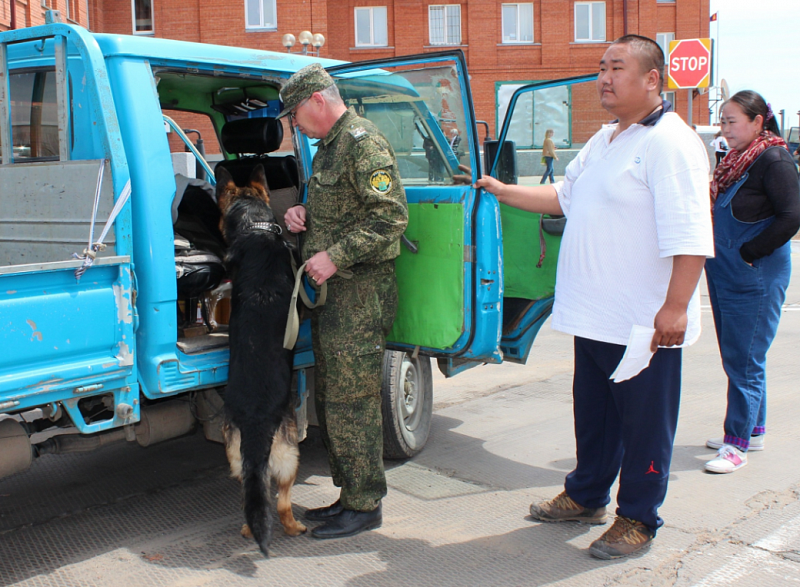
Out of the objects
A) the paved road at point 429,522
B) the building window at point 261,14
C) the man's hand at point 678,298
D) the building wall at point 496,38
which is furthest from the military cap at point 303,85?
the building wall at point 496,38

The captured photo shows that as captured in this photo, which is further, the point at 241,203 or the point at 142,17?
the point at 142,17

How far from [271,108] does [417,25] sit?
29.1 m

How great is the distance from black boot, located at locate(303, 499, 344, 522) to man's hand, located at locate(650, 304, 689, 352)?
167 cm

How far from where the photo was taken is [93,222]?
3078 millimetres

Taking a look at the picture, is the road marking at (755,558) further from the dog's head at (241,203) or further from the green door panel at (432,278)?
the dog's head at (241,203)

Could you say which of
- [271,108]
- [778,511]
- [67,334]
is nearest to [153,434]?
[67,334]

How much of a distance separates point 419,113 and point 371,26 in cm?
3052

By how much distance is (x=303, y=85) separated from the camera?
3.39 m

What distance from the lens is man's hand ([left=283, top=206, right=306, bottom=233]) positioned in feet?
11.8

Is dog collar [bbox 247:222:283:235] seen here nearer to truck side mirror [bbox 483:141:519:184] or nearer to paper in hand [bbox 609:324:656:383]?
truck side mirror [bbox 483:141:519:184]

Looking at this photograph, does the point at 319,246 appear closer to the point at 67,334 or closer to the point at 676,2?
the point at 67,334

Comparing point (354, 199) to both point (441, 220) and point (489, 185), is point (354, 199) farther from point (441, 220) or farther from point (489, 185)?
point (489, 185)

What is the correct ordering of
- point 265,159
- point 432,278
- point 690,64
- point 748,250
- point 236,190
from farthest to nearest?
point 690,64, point 265,159, point 748,250, point 236,190, point 432,278

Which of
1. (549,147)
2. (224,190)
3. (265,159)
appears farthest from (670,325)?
(549,147)
